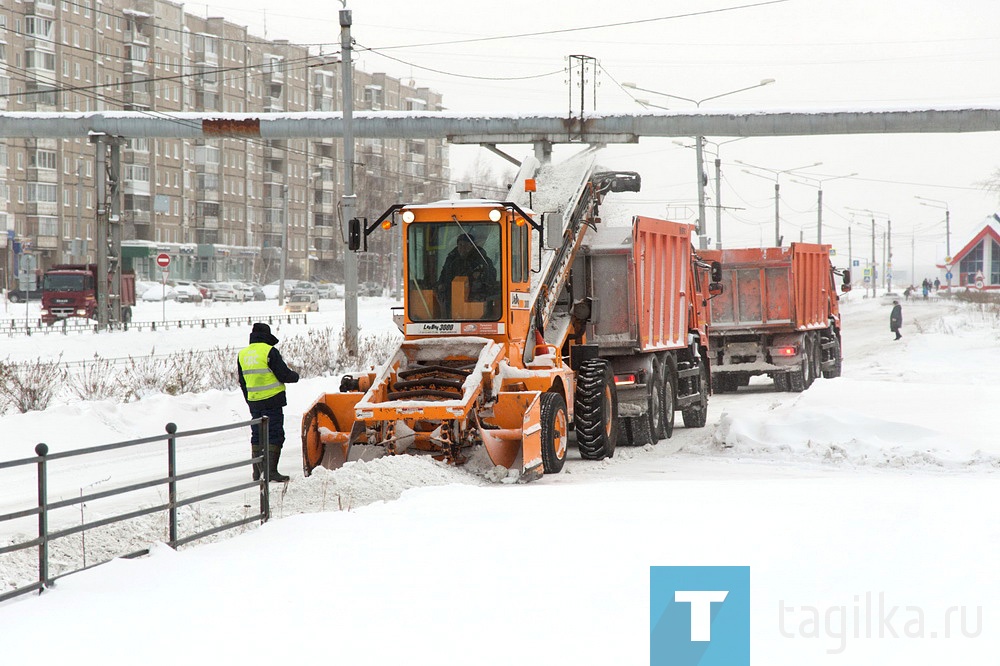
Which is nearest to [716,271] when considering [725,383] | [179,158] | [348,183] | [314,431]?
[725,383]

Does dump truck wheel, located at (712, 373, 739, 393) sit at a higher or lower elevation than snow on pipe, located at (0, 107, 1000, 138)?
lower

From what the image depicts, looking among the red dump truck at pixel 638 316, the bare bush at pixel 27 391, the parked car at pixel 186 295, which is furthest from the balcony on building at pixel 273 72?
the red dump truck at pixel 638 316

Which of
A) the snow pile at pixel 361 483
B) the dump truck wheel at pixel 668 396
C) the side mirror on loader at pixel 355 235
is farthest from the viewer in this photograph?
the dump truck wheel at pixel 668 396

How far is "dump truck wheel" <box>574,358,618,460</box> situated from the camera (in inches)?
603

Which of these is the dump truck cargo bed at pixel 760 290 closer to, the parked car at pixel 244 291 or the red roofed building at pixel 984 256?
the parked car at pixel 244 291

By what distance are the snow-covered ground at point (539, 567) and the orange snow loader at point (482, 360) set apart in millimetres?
560

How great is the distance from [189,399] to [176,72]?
92472 mm

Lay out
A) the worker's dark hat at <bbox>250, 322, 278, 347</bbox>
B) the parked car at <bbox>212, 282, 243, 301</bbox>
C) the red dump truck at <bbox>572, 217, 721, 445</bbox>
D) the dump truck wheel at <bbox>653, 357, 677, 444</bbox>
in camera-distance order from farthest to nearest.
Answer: the parked car at <bbox>212, 282, 243, 301</bbox> → the dump truck wheel at <bbox>653, 357, 677, 444</bbox> → the red dump truck at <bbox>572, 217, 721, 445</bbox> → the worker's dark hat at <bbox>250, 322, 278, 347</bbox>

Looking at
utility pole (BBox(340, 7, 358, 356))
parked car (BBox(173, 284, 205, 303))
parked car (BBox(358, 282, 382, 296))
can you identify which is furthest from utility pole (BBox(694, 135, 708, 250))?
parked car (BBox(358, 282, 382, 296))

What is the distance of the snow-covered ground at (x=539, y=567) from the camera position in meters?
6.50

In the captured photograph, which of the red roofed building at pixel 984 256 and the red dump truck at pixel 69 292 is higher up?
the red roofed building at pixel 984 256

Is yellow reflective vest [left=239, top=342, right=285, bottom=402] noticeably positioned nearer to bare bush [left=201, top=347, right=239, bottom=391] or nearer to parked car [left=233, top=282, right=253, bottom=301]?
bare bush [left=201, top=347, right=239, bottom=391]

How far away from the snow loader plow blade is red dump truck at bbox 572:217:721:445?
2.88m

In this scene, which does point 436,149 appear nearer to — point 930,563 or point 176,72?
point 176,72
